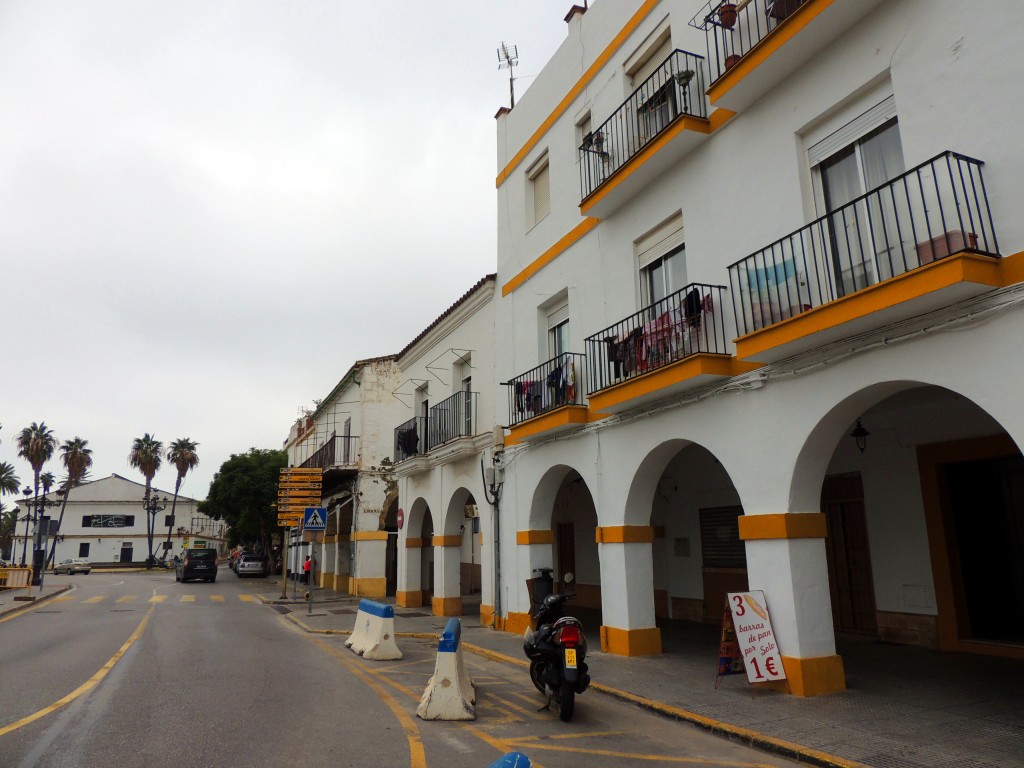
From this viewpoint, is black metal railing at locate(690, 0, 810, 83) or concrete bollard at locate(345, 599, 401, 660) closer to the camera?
black metal railing at locate(690, 0, 810, 83)

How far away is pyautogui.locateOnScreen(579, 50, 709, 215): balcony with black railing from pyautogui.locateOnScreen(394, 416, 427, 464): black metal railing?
342 inches

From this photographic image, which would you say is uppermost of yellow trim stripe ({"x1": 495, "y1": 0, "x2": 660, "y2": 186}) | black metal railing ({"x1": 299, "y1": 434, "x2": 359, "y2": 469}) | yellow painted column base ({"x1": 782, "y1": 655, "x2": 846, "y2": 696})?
yellow trim stripe ({"x1": 495, "y1": 0, "x2": 660, "y2": 186})

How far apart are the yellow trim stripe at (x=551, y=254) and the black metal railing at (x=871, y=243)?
403cm

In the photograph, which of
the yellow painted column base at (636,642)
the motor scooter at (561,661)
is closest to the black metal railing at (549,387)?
the yellow painted column base at (636,642)

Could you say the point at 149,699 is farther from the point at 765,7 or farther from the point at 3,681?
the point at 765,7

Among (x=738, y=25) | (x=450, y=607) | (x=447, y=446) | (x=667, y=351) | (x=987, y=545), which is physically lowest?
(x=450, y=607)

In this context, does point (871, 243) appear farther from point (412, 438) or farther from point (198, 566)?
point (198, 566)

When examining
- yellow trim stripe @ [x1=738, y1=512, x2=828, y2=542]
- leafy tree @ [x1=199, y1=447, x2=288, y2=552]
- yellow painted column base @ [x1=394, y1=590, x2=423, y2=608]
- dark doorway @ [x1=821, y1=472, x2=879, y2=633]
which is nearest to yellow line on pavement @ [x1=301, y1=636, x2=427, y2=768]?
yellow trim stripe @ [x1=738, y1=512, x2=828, y2=542]

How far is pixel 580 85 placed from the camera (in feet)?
41.9

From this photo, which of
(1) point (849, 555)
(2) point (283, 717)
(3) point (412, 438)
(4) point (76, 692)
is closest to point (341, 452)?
(3) point (412, 438)

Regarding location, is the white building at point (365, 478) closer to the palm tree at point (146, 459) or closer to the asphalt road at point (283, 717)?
the asphalt road at point (283, 717)

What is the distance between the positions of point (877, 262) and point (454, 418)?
38.9ft

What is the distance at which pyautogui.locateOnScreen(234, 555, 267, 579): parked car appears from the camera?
41750 millimetres

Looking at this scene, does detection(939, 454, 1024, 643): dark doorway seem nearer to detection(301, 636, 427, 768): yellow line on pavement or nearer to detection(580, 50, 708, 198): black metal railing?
detection(580, 50, 708, 198): black metal railing
